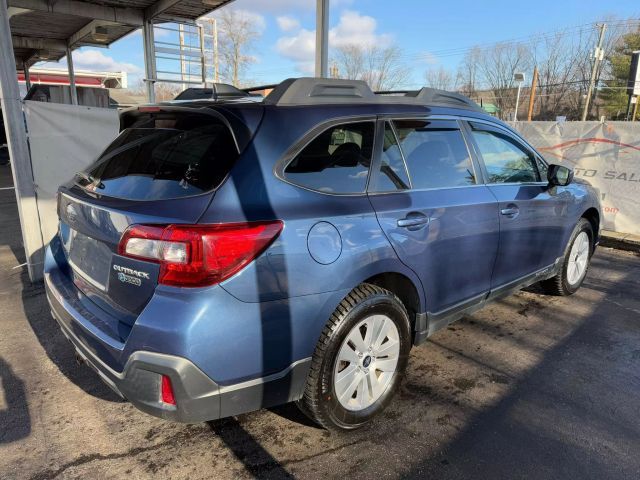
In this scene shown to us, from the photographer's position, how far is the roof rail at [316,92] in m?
2.41

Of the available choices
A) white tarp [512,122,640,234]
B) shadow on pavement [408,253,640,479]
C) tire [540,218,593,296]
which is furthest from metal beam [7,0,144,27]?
shadow on pavement [408,253,640,479]

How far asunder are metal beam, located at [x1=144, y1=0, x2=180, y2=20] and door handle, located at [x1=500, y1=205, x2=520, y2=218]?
27.2 feet

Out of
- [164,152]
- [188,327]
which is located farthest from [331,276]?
[164,152]

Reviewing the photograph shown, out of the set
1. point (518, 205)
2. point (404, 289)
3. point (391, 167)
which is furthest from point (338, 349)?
point (518, 205)

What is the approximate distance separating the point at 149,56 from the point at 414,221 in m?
10.0

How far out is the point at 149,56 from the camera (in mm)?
10742

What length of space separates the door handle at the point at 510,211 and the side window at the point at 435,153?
35 cm

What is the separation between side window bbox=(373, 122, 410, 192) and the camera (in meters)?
2.68

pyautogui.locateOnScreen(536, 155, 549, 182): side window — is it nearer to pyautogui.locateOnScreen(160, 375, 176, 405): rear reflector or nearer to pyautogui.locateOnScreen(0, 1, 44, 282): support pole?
pyautogui.locateOnScreen(160, 375, 176, 405): rear reflector

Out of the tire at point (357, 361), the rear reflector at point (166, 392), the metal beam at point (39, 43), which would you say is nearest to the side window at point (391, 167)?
the tire at point (357, 361)

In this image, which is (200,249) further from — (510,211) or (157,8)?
(157,8)

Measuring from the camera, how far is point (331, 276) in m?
2.24

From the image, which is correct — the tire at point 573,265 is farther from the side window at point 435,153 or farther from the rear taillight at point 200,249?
the rear taillight at point 200,249

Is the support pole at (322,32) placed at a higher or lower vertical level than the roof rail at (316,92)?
higher
